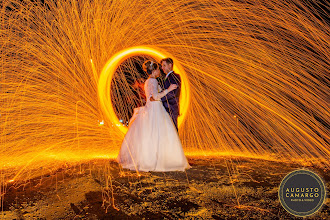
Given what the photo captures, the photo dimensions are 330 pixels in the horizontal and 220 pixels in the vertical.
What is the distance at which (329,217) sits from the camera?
2.85 m

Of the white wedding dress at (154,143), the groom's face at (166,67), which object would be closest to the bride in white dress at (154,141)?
the white wedding dress at (154,143)

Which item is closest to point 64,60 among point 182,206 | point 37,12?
point 37,12

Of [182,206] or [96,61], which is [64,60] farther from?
[182,206]

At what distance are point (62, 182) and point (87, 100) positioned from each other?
188 inches

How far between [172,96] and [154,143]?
1.07m

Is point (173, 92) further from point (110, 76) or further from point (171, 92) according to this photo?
point (110, 76)

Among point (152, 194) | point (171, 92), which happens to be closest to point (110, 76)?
point (171, 92)

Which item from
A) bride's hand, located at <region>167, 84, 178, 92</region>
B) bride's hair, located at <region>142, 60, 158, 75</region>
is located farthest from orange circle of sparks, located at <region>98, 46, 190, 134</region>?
bride's hand, located at <region>167, 84, 178, 92</region>

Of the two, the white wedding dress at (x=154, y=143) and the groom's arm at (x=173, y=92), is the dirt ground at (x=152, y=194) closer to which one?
the white wedding dress at (x=154, y=143)

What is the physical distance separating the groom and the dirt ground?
127 cm

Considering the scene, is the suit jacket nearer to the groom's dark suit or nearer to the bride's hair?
the groom's dark suit

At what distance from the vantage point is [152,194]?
364 cm

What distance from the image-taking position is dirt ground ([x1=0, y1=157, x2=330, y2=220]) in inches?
117

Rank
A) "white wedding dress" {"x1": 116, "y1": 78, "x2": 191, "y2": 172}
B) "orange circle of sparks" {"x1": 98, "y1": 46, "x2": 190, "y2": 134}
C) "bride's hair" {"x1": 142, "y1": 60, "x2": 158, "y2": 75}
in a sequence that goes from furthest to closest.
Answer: "orange circle of sparks" {"x1": 98, "y1": 46, "x2": 190, "y2": 134}, "bride's hair" {"x1": 142, "y1": 60, "x2": 158, "y2": 75}, "white wedding dress" {"x1": 116, "y1": 78, "x2": 191, "y2": 172}
